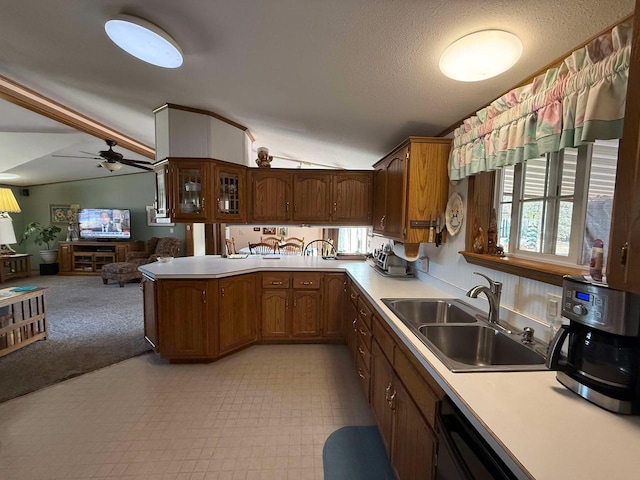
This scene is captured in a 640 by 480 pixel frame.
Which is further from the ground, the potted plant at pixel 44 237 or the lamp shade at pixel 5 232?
the lamp shade at pixel 5 232

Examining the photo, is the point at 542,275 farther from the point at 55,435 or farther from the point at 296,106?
the point at 55,435

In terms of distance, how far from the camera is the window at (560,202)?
3.97 feet

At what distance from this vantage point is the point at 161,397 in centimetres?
222

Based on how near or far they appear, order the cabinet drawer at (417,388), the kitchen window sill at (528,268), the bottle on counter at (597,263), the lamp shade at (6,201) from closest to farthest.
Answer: the bottle on counter at (597,263) → the cabinet drawer at (417,388) → the kitchen window sill at (528,268) → the lamp shade at (6,201)

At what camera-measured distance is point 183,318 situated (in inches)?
105

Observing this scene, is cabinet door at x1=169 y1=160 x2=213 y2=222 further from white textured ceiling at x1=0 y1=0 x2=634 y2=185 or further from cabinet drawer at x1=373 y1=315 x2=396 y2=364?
cabinet drawer at x1=373 y1=315 x2=396 y2=364

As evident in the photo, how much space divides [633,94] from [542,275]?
85cm

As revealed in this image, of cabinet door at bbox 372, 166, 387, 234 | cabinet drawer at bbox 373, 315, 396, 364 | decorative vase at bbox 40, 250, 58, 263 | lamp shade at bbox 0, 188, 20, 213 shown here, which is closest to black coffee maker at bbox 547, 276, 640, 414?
cabinet drawer at bbox 373, 315, 396, 364

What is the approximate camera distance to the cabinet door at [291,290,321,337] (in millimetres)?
3130

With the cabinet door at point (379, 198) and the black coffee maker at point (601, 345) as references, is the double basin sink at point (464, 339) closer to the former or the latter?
the black coffee maker at point (601, 345)

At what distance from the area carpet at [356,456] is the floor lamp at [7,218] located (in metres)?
5.77

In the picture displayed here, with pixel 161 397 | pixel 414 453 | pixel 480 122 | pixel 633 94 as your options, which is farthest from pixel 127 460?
pixel 480 122

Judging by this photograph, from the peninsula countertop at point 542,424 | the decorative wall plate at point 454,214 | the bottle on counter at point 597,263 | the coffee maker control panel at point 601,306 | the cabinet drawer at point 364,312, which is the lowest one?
the cabinet drawer at point 364,312

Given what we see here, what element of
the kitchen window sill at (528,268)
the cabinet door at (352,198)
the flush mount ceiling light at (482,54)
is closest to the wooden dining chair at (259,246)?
the cabinet door at (352,198)
